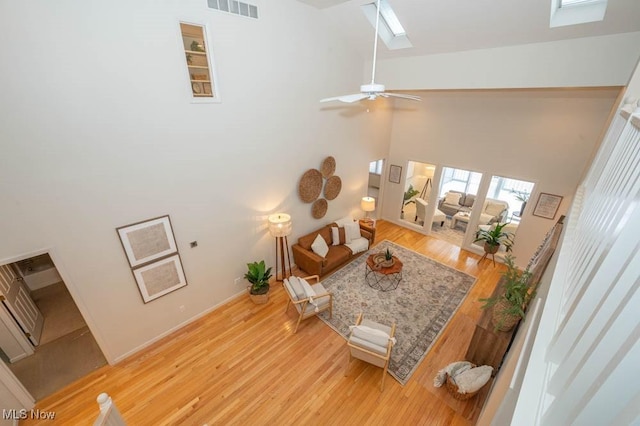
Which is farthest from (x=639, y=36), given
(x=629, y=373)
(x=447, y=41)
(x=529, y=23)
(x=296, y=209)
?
(x=296, y=209)

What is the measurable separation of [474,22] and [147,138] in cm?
493

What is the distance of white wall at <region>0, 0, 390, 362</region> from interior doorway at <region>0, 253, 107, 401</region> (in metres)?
0.58

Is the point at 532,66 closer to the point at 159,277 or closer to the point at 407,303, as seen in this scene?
the point at 407,303

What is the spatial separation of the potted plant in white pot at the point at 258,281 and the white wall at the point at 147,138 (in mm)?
294

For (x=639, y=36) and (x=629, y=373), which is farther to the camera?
(x=639, y=36)

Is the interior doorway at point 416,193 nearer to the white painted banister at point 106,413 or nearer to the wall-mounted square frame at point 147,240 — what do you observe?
the wall-mounted square frame at point 147,240

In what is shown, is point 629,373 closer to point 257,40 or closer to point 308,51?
point 257,40

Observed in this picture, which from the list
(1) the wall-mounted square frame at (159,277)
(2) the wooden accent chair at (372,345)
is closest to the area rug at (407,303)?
(2) the wooden accent chair at (372,345)

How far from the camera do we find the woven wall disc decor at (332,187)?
613cm

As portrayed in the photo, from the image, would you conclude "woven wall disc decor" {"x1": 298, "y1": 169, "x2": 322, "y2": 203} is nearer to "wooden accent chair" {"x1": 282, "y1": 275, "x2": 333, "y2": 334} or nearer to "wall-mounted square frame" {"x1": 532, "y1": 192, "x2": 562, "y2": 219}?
"wooden accent chair" {"x1": 282, "y1": 275, "x2": 333, "y2": 334}

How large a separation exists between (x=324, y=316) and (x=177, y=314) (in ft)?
8.58

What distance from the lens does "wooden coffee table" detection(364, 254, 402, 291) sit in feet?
17.3

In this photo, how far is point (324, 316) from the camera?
4777 mm

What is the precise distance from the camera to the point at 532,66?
3867 millimetres
